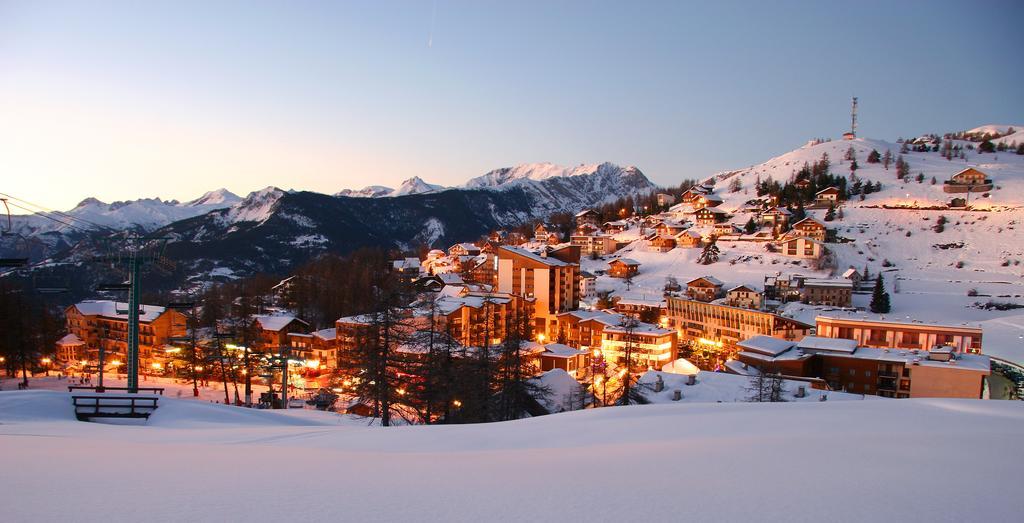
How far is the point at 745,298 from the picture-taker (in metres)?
44.8

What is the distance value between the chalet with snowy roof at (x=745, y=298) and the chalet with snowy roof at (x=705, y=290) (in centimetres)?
222

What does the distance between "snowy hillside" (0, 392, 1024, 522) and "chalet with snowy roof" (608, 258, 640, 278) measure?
2204 inches

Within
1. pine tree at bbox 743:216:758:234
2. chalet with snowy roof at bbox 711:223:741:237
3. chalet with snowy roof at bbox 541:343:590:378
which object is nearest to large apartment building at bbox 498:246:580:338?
chalet with snowy roof at bbox 541:343:590:378

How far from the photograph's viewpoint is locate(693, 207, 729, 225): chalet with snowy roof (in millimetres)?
78706

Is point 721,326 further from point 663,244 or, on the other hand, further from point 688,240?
point 663,244

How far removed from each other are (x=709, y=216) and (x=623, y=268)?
26.5 meters

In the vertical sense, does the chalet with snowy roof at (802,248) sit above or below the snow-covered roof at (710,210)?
below

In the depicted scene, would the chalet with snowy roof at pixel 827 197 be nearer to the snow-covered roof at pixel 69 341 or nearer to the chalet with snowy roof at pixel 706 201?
the chalet with snowy roof at pixel 706 201

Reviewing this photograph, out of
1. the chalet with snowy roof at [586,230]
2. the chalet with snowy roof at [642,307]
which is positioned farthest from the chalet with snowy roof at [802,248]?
the chalet with snowy roof at [586,230]

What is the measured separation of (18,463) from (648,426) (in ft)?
21.7

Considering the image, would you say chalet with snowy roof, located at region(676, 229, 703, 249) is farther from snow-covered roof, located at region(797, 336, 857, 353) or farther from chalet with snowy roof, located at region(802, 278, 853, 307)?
snow-covered roof, located at region(797, 336, 857, 353)

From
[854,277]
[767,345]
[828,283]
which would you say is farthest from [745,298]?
[854,277]

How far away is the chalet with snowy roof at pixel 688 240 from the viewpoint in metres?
68.4

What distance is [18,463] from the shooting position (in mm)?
4227
